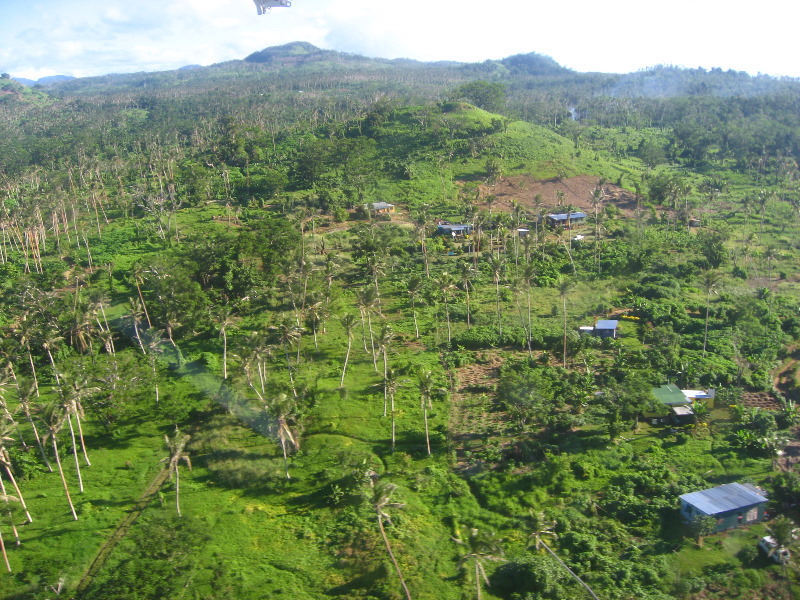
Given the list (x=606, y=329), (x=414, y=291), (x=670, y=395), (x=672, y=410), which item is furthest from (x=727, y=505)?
(x=414, y=291)

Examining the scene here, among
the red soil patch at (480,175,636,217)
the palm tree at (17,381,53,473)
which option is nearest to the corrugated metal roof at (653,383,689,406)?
the palm tree at (17,381,53,473)

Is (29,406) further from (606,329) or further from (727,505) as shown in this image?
(606,329)

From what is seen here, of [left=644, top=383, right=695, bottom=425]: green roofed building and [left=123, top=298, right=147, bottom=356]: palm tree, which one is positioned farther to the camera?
[left=123, top=298, right=147, bottom=356]: palm tree

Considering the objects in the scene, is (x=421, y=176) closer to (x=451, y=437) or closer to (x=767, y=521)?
(x=451, y=437)

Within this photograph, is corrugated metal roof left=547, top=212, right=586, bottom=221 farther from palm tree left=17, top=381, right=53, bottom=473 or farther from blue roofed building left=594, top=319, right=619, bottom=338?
palm tree left=17, top=381, right=53, bottom=473

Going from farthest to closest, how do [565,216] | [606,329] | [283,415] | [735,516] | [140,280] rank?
[565,216] < [140,280] < [606,329] < [283,415] < [735,516]

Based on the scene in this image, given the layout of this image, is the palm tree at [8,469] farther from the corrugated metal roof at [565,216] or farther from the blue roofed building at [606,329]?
the corrugated metal roof at [565,216]

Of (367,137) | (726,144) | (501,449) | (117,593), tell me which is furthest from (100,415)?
(726,144)
